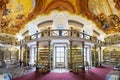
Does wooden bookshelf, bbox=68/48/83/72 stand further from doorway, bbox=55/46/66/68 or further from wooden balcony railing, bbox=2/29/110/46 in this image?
wooden balcony railing, bbox=2/29/110/46

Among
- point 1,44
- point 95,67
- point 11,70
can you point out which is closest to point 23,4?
point 1,44

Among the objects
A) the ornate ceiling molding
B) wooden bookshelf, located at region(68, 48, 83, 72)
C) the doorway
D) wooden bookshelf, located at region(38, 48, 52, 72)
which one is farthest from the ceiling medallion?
wooden bookshelf, located at region(38, 48, 52, 72)

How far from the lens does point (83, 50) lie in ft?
19.4

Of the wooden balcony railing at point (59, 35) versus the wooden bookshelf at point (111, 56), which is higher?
the wooden balcony railing at point (59, 35)

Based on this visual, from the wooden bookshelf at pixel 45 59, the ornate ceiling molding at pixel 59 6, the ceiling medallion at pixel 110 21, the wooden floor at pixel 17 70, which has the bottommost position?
the wooden floor at pixel 17 70

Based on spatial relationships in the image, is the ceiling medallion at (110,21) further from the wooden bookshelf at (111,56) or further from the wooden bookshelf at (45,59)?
the wooden bookshelf at (45,59)

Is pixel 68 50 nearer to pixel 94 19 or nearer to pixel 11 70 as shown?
pixel 94 19

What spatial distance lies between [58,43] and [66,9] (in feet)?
4.50

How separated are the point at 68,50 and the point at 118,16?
224 centimetres

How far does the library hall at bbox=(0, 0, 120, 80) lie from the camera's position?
5.78 m

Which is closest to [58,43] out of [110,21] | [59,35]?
[59,35]

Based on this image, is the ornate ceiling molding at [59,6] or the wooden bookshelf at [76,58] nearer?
the wooden bookshelf at [76,58]

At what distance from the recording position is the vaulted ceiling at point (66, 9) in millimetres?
6418

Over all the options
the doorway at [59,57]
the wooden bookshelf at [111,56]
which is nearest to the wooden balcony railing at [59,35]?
the wooden bookshelf at [111,56]
